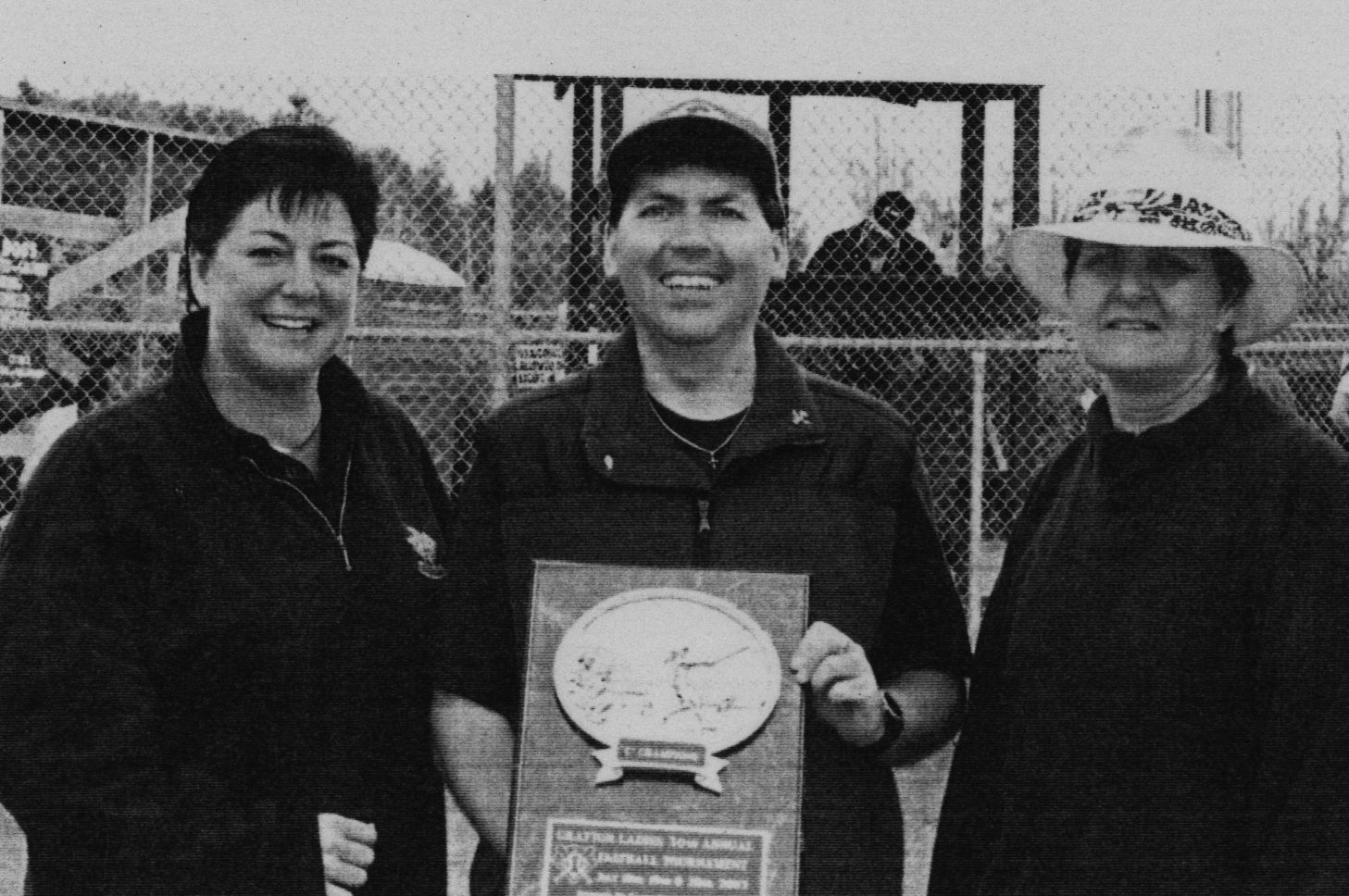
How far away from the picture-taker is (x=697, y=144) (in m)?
2.32

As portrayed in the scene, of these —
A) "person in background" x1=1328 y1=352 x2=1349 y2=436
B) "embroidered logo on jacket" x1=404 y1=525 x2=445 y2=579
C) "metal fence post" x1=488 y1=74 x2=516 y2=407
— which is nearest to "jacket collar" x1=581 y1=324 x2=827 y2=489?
"embroidered logo on jacket" x1=404 y1=525 x2=445 y2=579

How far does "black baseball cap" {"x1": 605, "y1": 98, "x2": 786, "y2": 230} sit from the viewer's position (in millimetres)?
2318

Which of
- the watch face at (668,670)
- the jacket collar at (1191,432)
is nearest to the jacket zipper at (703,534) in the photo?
the watch face at (668,670)

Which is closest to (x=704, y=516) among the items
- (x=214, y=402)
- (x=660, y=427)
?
(x=660, y=427)

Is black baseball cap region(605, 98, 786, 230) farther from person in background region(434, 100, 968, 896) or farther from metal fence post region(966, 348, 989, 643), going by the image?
metal fence post region(966, 348, 989, 643)

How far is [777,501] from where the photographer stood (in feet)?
7.51

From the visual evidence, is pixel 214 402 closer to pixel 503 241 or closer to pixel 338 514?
pixel 338 514

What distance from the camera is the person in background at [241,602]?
2.14 meters

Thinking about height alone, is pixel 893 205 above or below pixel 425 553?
above

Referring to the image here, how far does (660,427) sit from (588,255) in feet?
19.1

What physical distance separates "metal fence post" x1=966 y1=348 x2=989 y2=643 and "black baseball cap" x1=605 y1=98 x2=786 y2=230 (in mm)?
5116

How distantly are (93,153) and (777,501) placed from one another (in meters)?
6.76

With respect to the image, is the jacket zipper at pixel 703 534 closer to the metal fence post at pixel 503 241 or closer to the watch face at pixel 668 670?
the watch face at pixel 668 670

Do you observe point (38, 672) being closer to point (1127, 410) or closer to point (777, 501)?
point (777, 501)
